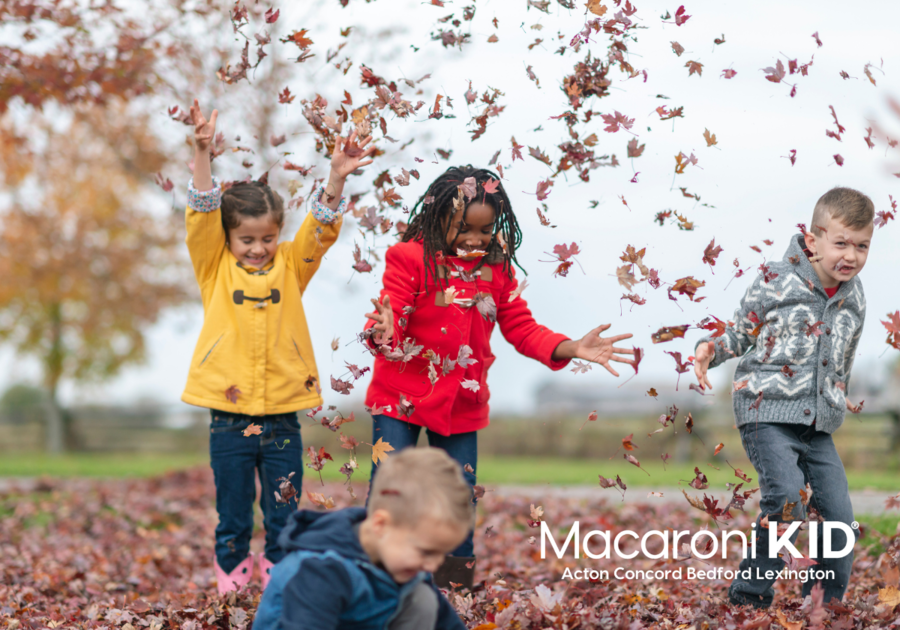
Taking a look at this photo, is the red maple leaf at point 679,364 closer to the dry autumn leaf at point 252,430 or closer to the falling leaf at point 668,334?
the falling leaf at point 668,334

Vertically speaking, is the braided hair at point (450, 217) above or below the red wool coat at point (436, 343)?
above

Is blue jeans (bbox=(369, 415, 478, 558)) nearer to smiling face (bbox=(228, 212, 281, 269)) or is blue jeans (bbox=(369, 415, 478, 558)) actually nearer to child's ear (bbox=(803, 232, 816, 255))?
smiling face (bbox=(228, 212, 281, 269))

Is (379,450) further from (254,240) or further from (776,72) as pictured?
(776,72)

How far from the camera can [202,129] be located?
3707 mm

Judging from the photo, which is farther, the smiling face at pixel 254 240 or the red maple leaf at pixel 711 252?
the smiling face at pixel 254 240

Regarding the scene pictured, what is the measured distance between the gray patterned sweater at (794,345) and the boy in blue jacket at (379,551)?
1.91m

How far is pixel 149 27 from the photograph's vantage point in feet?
24.4

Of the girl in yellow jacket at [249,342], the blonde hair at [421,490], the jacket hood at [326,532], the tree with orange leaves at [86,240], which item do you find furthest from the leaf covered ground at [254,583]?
the tree with orange leaves at [86,240]

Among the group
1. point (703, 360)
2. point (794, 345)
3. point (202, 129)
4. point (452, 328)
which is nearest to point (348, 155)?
point (202, 129)

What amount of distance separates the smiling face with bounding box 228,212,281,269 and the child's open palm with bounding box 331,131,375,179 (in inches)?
23.1

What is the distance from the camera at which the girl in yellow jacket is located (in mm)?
3857

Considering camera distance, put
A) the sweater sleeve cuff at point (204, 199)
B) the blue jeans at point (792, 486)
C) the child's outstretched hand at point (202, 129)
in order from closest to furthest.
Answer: the blue jeans at point (792, 486) → the child's outstretched hand at point (202, 129) → the sweater sleeve cuff at point (204, 199)

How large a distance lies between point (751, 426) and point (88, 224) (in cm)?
1893

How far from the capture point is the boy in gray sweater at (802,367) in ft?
11.3
